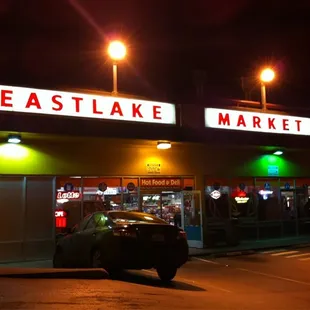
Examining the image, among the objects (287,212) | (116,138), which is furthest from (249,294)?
(287,212)

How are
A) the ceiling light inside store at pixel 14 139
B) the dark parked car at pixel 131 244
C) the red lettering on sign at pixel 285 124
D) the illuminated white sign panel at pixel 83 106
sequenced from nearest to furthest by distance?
the dark parked car at pixel 131 244, the illuminated white sign panel at pixel 83 106, the ceiling light inside store at pixel 14 139, the red lettering on sign at pixel 285 124

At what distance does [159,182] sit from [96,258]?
7.65 meters

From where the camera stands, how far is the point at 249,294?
9.28 metres

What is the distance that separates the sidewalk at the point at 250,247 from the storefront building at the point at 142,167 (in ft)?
1.79

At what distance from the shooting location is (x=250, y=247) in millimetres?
17734

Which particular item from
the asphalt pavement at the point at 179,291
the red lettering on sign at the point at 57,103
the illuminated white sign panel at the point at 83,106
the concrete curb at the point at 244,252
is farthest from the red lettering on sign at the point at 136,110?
the asphalt pavement at the point at 179,291

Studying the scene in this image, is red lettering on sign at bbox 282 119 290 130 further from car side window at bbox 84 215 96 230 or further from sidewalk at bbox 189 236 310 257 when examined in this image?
car side window at bbox 84 215 96 230

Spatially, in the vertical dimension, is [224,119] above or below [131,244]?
above

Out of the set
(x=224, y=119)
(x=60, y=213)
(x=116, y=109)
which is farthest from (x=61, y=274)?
(x=224, y=119)

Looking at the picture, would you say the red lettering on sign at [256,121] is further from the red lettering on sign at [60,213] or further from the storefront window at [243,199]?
the red lettering on sign at [60,213]

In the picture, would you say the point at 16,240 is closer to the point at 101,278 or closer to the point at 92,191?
the point at 92,191

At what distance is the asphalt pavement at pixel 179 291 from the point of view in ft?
25.0

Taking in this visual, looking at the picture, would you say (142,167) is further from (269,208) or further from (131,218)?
(269,208)

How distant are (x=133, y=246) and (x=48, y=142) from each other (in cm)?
701
